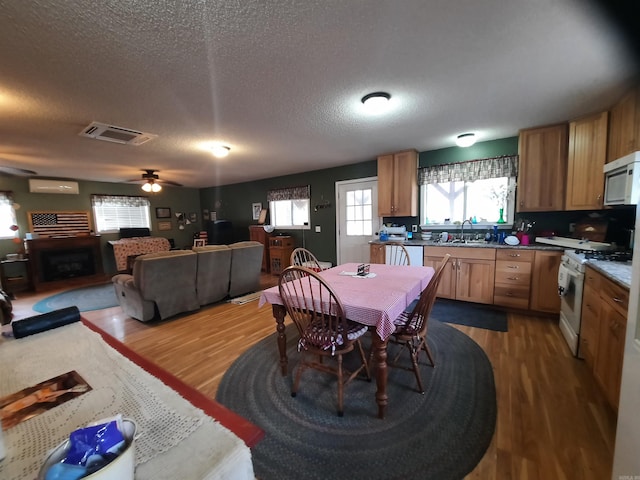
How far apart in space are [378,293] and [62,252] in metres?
6.68

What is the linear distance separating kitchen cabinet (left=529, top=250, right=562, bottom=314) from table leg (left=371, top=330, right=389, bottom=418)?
2.57 m

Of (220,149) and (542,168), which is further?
(220,149)

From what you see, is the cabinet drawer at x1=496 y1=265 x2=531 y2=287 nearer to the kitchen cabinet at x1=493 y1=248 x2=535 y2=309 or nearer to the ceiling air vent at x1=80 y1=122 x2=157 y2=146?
the kitchen cabinet at x1=493 y1=248 x2=535 y2=309

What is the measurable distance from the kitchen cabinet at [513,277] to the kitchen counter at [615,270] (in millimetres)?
1029

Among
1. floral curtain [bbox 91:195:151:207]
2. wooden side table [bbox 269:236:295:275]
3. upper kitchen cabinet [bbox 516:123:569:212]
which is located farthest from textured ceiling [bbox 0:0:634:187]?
floral curtain [bbox 91:195:151:207]

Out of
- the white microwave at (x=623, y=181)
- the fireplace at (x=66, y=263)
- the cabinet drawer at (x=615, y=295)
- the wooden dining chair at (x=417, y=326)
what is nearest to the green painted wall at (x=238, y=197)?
the fireplace at (x=66, y=263)

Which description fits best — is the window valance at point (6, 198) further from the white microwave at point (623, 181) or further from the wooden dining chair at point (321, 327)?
the white microwave at point (623, 181)

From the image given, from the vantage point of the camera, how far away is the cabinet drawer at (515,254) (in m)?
3.05

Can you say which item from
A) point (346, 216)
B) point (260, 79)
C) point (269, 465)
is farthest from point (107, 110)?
point (346, 216)

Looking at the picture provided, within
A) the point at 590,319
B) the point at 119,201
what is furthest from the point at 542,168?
the point at 119,201

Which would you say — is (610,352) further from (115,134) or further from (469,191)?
(115,134)

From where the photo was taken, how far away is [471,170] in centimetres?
371

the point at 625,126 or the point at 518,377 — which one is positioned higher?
the point at 625,126

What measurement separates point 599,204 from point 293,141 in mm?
3441
